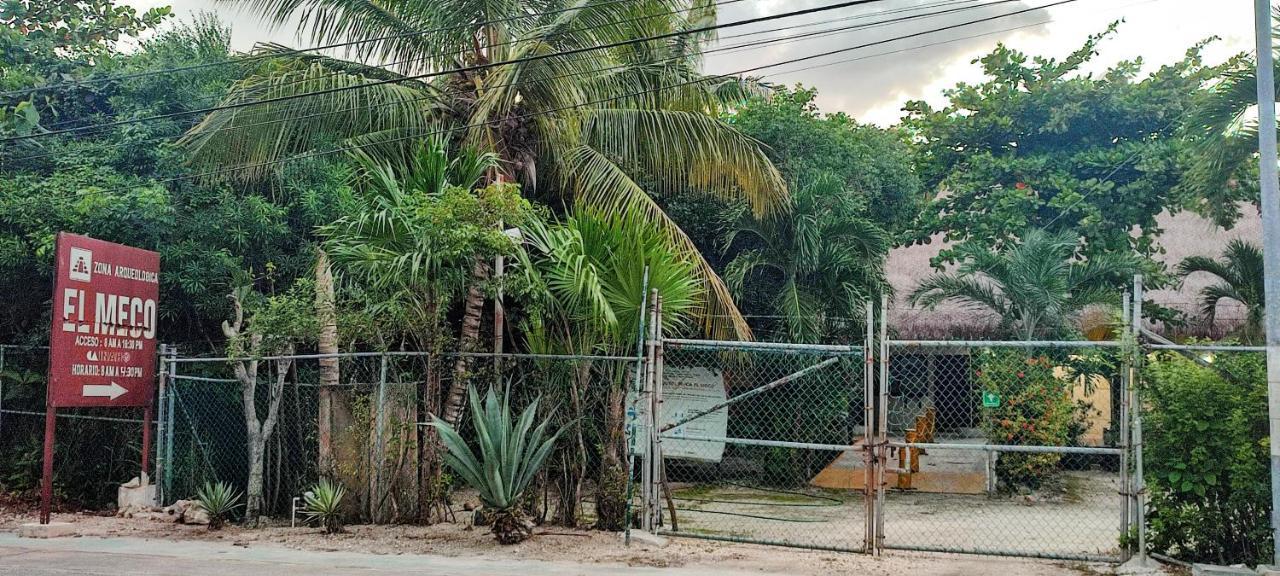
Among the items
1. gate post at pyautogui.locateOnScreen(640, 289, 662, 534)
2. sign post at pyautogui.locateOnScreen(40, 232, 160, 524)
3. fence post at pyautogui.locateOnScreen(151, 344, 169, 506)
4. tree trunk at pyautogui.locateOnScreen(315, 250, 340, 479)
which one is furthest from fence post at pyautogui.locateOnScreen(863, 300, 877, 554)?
sign post at pyautogui.locateOnScreen(40, 232, 160, 524)

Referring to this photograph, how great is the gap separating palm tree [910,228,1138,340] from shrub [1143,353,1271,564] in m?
8.56

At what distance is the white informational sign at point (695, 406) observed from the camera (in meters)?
14.3

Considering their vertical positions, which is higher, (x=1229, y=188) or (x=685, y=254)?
(x=1229, y=188)

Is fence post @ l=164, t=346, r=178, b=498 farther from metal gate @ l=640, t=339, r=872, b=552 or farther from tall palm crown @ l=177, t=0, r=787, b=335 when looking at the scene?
metal gate @ l=640, t=339, r=872, b=552

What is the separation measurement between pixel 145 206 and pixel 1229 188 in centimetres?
1697

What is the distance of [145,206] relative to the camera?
12.6 m

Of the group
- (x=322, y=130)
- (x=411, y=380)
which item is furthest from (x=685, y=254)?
(x=322, y=130)

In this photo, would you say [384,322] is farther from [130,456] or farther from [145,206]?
[130,456]

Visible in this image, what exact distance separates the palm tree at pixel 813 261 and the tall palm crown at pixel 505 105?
5.77 ft

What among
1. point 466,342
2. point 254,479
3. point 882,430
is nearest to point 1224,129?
point 882,430

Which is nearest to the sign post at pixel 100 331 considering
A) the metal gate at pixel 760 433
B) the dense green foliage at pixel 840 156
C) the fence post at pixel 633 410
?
the fence post at pixel 633 410

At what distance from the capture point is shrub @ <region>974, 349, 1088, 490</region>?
14.7m

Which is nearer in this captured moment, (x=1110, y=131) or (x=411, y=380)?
(x=411, y=380)

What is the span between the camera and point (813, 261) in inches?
617
